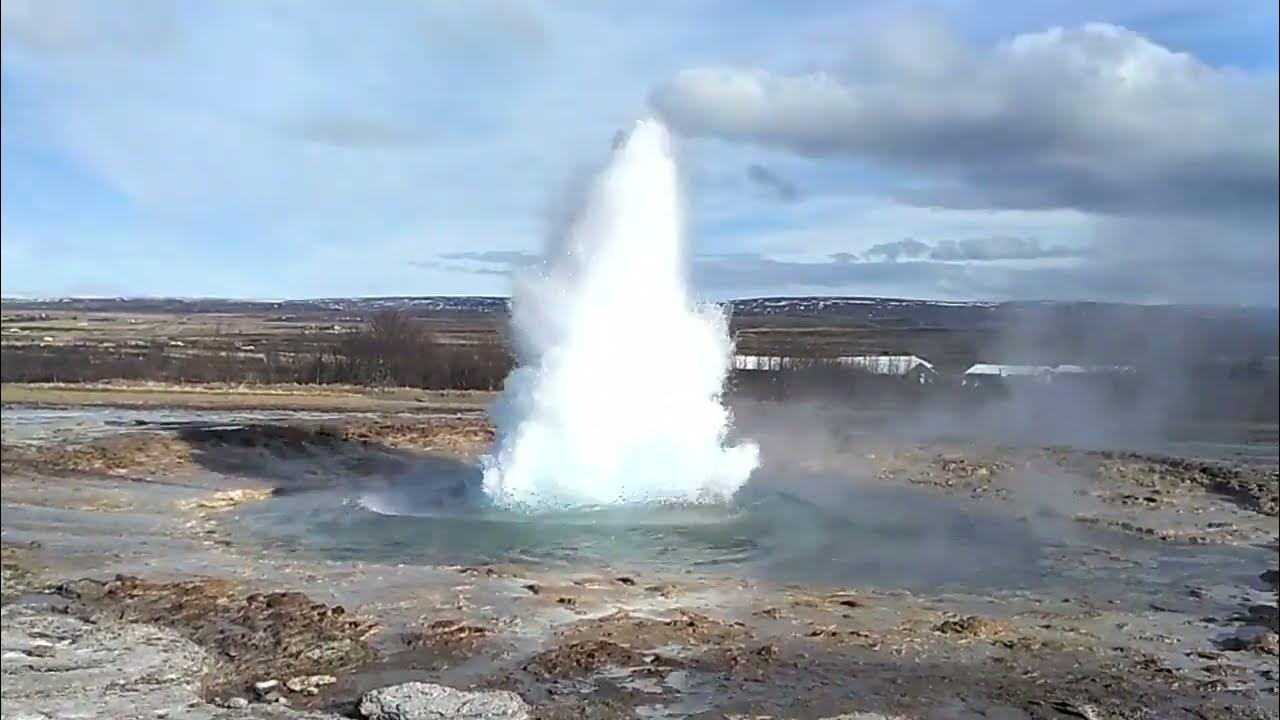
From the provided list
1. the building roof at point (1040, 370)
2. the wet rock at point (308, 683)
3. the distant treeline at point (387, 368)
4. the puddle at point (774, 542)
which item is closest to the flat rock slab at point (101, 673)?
the wet rock at point (308, 683)

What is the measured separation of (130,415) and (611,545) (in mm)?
7168

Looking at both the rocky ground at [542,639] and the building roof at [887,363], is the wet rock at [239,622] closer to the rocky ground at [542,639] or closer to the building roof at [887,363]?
the rocky ground at [542,639]

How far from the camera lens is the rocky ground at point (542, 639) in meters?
5.46

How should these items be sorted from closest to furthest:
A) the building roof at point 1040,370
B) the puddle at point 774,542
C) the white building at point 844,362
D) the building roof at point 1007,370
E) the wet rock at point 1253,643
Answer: the wet rock at point 1253,643 → the puddle at point 774,542 → the white building at point 844,362 → the building roof at point 1007,370 → the building roof at point 1040,370

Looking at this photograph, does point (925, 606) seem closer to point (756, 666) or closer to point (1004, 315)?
point (756, 666)

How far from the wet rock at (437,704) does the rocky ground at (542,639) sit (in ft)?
0.05

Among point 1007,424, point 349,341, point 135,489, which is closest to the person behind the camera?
point 349,341

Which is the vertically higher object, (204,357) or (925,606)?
(204,357)

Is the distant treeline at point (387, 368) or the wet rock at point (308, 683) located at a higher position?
the distant treeline at point (387, 368)

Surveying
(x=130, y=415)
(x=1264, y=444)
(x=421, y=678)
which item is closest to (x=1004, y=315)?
(x=421, y=678)

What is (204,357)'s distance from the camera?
10.1 metres

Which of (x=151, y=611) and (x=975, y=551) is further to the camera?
(x=975, y=551)

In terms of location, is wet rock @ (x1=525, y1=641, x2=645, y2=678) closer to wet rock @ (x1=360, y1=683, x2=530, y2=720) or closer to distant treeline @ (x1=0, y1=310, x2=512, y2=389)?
wet rock @ (x1=360, y1=683, x2=530, y2=720)

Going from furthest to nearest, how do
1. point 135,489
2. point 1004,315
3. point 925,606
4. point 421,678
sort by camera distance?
point 135,489
point 1004,315
point 925,606
point 421,678
